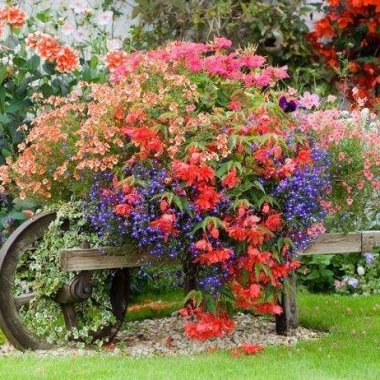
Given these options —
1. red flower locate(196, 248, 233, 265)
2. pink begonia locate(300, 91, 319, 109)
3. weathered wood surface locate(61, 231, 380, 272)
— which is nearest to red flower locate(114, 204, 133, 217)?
weathered wood surface locate(61, 231, 380, 272)

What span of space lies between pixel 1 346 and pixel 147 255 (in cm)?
102

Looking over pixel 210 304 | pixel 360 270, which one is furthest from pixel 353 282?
pixel 210 304

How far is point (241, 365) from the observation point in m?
5.07

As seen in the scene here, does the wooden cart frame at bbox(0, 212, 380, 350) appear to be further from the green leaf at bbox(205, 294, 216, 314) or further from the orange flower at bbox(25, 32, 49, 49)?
the orange flower at bbox(25, 32, 49, 49)

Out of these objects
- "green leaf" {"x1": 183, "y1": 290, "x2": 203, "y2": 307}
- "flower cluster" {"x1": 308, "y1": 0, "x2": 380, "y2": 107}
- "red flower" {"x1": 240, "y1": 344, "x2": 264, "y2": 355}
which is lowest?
"red flower" {"x1": 240, "y1": 344, "x2": 264, "y2": 355}

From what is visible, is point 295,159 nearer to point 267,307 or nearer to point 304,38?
point 267,307

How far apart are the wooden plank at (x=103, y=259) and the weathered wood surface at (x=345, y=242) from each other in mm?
933

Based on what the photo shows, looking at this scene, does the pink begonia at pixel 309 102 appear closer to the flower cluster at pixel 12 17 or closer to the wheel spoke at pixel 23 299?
the wheel spoke at pixel 23 299

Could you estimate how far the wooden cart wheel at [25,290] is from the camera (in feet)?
18.1

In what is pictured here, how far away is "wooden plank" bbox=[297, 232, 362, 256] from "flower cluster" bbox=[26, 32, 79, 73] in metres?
1.96

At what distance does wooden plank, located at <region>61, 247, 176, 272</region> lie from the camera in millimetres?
5383

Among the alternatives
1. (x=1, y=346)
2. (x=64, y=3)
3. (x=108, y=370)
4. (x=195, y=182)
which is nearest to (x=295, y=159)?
(x=195, y=182)

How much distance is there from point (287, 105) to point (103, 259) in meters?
1.27

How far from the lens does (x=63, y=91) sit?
722 cm
